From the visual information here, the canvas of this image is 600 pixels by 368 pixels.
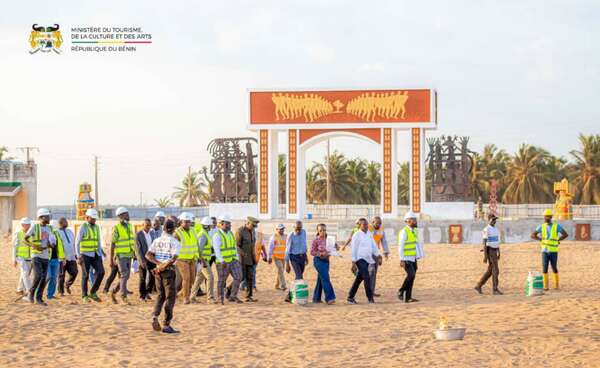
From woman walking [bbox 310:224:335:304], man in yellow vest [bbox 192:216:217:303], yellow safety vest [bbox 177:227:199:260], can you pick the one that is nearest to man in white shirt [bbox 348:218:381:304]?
woman walking [bbox 310:224:335:304]

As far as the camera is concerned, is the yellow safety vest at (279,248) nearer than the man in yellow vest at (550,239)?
No

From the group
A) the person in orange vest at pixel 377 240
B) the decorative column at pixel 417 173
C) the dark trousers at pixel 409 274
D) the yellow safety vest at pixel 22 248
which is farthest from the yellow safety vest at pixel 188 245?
the decorative column at pixel 417 173

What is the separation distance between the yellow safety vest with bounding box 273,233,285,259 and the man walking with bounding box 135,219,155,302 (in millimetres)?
2792

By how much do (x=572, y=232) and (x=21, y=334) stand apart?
29.7 meters

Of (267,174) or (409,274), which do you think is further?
(267,174)

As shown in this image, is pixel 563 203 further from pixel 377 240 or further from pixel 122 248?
pixel 122 248

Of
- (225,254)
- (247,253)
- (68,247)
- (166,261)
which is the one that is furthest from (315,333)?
(68,247)

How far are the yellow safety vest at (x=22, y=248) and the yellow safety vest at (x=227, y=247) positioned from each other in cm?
352

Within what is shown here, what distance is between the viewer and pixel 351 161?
77750 mm

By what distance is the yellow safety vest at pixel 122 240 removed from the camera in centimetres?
1691

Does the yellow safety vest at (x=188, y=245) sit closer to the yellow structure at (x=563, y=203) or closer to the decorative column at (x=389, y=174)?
the yellow structure at (x=563, y=203)

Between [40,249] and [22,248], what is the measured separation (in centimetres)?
79

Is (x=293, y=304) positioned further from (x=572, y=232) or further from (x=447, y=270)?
(x=572, y=232)

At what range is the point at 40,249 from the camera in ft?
53.6
